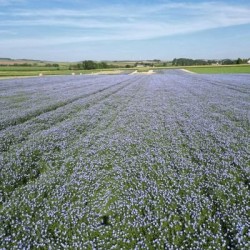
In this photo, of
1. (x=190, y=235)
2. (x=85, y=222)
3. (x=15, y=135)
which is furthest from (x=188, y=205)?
(x=15, y=135)

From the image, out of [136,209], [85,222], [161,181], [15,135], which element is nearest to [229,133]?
[161,181]

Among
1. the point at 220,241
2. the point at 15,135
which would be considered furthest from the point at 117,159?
the point at 15,135

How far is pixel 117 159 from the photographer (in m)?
8.37

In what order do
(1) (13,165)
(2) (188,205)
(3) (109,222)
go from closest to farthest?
(3) (109,222) → (2) (188,205) → (1) (13,165)

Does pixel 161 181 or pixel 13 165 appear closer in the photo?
pixel 161 181

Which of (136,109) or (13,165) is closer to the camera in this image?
(13,165)

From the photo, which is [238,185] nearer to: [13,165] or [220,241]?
[220,241]

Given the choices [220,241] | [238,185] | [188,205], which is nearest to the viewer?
[220,241]

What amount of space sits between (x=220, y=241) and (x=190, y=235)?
0.57m

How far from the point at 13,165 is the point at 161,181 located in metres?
4.95

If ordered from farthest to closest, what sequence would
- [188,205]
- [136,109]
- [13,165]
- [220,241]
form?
1. [136,109]
2. [13,165]
3. [188,205]
4. [220,241]

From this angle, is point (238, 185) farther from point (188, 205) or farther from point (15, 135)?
point (15, 135)

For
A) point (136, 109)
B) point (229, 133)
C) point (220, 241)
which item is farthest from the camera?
point (136, 109)

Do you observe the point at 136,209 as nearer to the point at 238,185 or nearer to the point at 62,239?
the point at 62,239
